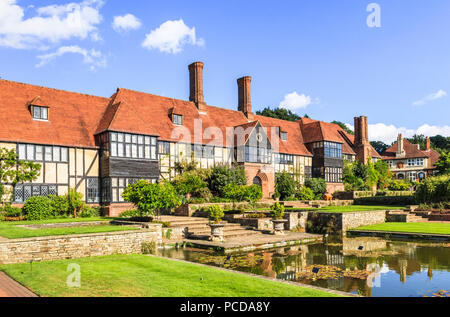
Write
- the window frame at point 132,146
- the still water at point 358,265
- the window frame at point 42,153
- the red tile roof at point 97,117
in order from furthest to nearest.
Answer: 1. the window frame at point 132,146
2. the red tile roof at point 97,117
3. the window frame at point 42,153
4. the still water at point 358,265

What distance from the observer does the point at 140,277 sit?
35.5 feet

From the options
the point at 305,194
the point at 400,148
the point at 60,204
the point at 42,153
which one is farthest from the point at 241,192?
the point at 400,148

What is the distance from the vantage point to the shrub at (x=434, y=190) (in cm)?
3234

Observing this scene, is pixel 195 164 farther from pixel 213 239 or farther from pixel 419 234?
pixel 419 234

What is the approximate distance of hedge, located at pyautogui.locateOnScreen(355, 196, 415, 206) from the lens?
129 ft

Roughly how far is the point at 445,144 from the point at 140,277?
11692 centimetres

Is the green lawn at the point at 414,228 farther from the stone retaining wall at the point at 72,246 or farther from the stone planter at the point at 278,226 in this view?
the stone retaining wall at the point at 72,246

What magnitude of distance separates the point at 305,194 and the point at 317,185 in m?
4.35

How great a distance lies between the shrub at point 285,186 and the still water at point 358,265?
20127mm

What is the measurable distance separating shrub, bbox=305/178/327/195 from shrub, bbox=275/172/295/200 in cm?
424

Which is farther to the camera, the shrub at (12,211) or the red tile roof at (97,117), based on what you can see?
the red tile roof at (97,117)

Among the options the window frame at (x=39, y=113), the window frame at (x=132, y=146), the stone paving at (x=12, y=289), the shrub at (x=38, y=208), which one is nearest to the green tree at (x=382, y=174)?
the window frame at (x=132, y=146)

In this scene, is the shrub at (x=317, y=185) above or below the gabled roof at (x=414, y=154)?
below
